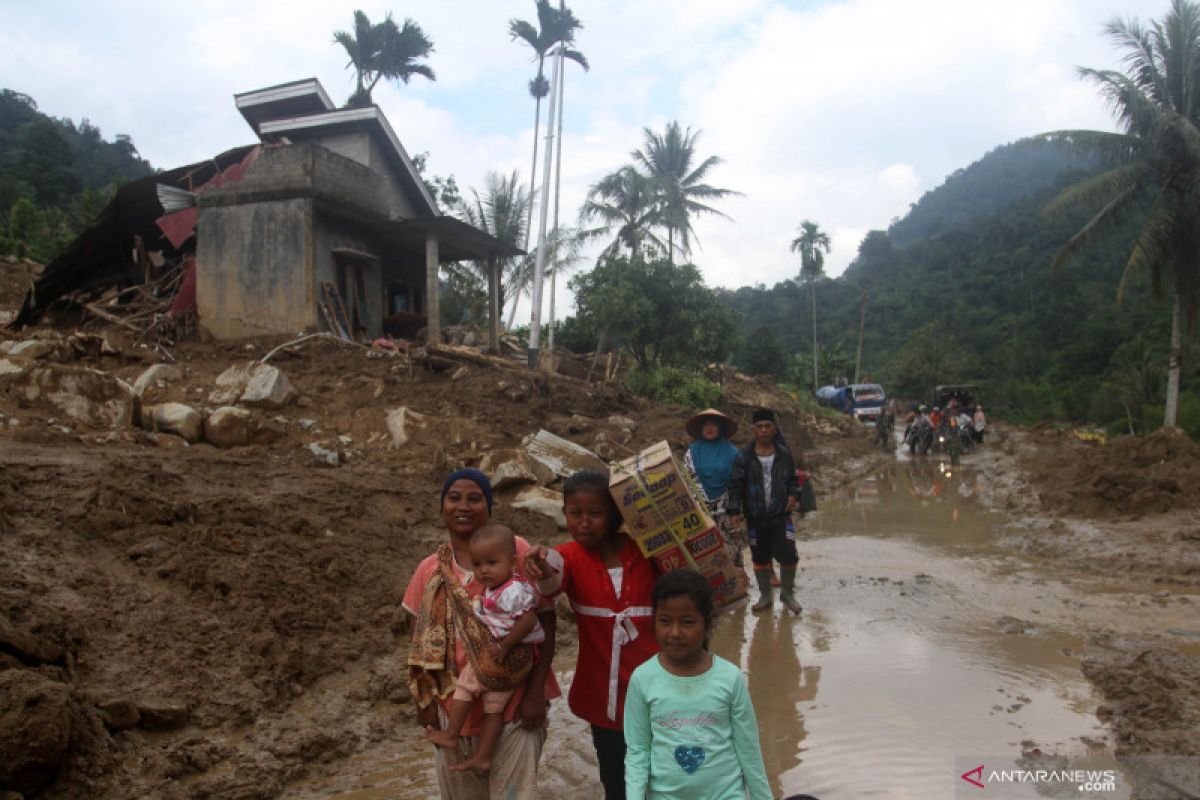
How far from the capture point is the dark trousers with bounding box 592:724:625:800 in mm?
2615

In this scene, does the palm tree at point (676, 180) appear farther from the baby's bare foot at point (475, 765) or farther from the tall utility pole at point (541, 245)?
the baby's bare foot at point (475, 765)

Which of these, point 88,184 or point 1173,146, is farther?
point 88,184

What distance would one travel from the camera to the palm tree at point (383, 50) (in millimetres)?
32688

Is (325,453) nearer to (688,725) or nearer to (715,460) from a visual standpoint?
(715,460)

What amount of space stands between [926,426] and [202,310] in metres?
19.3

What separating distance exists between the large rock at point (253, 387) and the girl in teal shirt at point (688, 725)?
941 centimetres

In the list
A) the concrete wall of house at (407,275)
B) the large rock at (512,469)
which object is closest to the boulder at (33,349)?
the large rock at (512,469)

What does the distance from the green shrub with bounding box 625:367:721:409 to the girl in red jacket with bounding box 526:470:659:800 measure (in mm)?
17303

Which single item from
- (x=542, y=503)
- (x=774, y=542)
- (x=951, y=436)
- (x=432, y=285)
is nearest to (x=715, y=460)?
(x=774, y=542)

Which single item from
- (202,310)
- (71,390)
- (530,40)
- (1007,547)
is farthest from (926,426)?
(71,390)

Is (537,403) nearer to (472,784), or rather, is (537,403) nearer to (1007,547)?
(1007,547)

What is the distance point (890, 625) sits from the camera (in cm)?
615

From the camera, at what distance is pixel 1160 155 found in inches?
749

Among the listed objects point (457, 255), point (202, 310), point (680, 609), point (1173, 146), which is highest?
point (1173, 146)
